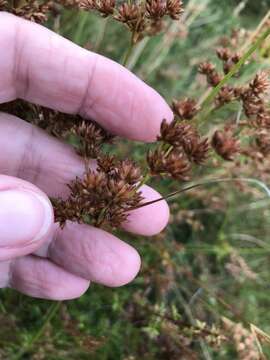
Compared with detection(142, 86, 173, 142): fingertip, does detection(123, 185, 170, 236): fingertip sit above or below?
below

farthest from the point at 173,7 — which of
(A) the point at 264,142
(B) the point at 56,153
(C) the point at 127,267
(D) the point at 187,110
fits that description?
(C) the point at 127,267

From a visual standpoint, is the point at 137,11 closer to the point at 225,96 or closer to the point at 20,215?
the point at 225,96

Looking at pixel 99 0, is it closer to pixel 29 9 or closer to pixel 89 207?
pixel 29 9

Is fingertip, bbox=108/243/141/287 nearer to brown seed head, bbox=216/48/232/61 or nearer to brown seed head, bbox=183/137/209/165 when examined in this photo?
brown seed head, bbox=183/137/209/165

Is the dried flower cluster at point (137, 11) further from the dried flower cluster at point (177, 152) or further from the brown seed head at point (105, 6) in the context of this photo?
the dried flower cluster at point (177, 152)

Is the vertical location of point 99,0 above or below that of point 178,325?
above

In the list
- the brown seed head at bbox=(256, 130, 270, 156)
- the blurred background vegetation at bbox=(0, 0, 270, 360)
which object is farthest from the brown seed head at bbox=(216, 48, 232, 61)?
the blurred background vegetation at bbox=(0, 0, 270, 360)

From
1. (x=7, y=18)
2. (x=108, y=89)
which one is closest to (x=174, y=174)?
(x=108, y=89)
